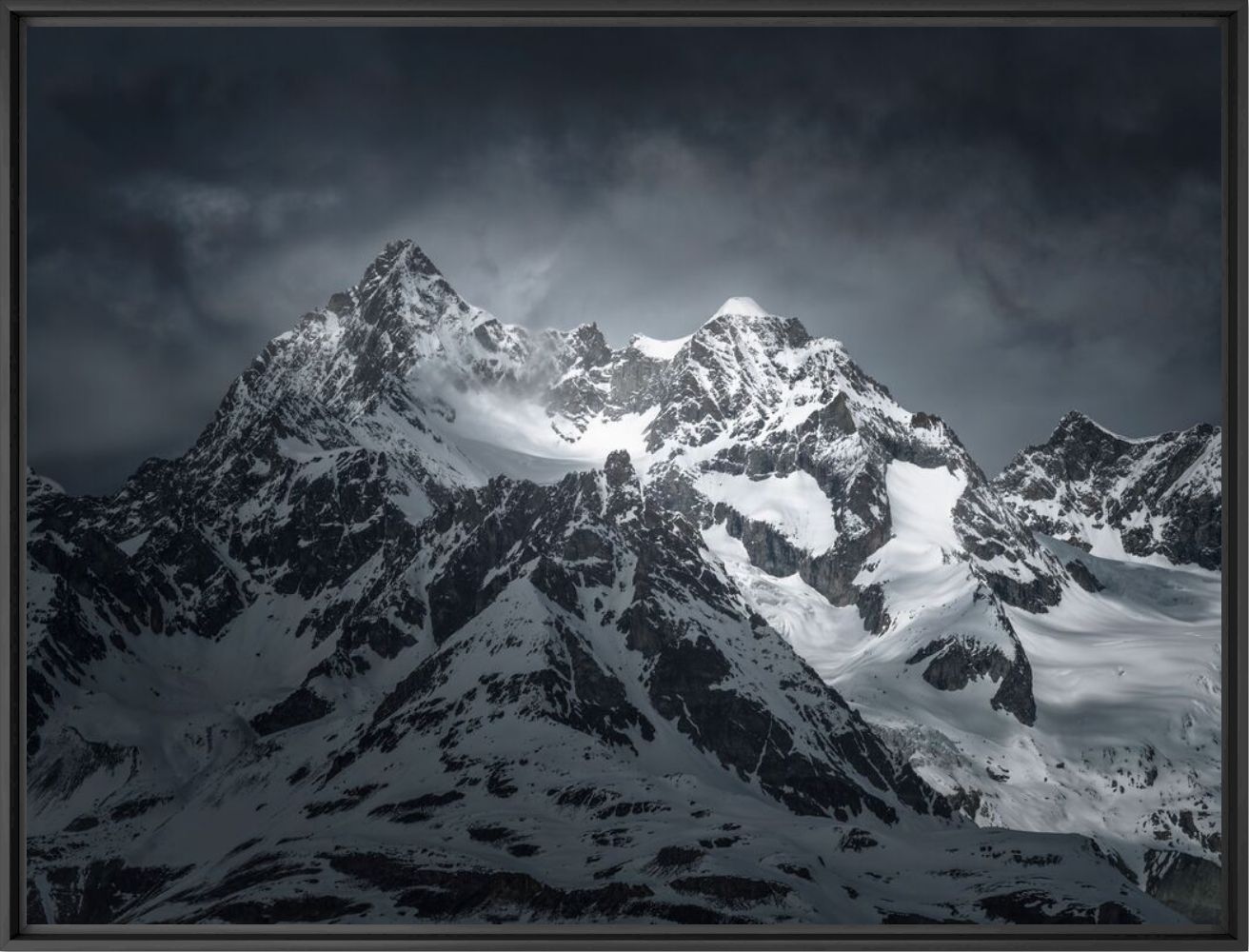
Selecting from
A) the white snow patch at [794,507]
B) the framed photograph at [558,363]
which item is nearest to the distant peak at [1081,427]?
the framed photograph at [558,363]

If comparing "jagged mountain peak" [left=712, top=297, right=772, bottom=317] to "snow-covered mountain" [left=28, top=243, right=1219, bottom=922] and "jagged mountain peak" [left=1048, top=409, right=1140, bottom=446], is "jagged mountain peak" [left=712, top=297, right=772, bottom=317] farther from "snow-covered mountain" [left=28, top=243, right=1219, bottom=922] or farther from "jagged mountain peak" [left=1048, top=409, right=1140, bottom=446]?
"jagged mountain peak" [left=1048, top=409, right=1140, bottom=446]

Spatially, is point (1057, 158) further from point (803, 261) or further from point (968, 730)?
point (968, 730)

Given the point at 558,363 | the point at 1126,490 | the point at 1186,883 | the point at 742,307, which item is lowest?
the point at 1186,883

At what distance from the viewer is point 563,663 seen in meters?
59.7

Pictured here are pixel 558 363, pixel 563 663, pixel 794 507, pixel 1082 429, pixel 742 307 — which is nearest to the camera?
pixel 742 307

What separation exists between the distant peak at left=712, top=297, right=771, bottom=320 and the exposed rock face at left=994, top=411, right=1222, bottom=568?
12.9 feet

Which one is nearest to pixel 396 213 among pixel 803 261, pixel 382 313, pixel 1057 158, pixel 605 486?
pixel 803 261

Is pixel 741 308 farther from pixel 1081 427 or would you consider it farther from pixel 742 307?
pixel 1081 427

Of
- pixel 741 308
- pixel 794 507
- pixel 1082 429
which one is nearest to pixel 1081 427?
pixel 1082 429

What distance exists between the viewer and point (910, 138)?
13.7m

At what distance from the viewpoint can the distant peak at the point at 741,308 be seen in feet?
53.1

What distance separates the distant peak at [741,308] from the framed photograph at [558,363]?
0.32 metres

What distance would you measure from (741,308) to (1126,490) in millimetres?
14047

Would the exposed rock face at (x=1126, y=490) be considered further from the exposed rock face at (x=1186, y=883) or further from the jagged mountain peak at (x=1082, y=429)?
the exposed rock face at (x=1186, y=883)
